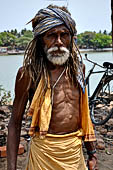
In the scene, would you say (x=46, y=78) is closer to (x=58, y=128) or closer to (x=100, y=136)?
(x=58, y=128)

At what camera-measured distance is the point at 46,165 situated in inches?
53.8

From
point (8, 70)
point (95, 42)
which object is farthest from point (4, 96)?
point (95, 42)

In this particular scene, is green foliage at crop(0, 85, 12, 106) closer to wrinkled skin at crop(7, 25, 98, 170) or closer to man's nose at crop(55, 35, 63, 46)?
wrinkled skin at crop(7, 25, 98, 170)

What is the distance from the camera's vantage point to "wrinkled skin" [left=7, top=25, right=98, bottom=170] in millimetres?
1436

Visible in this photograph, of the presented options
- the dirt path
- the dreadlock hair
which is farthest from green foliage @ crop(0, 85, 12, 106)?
the dreadlock hair

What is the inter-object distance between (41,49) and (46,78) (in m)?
0.22

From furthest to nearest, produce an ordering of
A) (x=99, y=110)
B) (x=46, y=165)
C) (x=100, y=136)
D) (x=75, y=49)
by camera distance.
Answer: (x=99, y=110) → (x=100, y=136) → (x=75, y=49) → (x=46, y=165)

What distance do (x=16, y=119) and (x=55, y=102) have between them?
26 centimetres

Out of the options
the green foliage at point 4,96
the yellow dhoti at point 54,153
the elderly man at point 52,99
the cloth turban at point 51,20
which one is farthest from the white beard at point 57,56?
the green foliage at point 4,96

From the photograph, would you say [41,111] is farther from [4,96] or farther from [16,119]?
[4,96]

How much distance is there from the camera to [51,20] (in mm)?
1431

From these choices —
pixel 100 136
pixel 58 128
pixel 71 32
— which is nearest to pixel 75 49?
pixel 71 32

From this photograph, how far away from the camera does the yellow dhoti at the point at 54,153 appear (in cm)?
137

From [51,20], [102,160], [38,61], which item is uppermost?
[51,20]
